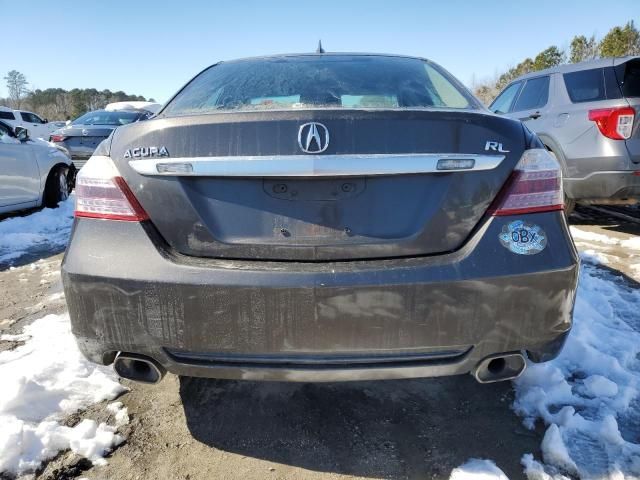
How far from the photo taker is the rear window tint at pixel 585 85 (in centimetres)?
504

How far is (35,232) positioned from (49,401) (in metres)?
4.36

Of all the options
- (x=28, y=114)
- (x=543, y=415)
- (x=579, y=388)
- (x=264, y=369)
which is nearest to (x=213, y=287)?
(x=264, y=369)

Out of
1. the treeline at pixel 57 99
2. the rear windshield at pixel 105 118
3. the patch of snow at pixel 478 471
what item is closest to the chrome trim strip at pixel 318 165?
the patch of snow at pixel 478 471

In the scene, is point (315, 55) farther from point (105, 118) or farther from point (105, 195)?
point (105, 118)

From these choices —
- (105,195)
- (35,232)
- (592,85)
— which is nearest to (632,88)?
(592,85)

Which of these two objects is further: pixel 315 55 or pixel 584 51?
pixel 584 51

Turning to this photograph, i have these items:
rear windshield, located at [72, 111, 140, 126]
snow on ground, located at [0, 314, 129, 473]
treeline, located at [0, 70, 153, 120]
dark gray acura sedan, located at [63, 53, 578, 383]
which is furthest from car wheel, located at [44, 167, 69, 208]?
treeline, located at [0, 70, 153, 120]

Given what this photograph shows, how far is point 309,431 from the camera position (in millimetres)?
2049

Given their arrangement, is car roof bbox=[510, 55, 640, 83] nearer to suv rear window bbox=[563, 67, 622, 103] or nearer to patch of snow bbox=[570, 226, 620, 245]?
suv rear window bbox=[563, 67, 622, 103]

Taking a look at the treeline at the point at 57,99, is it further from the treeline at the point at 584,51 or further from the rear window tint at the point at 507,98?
the rear window tint at the point at 507,98

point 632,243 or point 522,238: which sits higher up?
point 522,238

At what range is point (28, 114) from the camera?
21.9 meters

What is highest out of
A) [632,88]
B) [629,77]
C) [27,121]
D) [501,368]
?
[27,121]

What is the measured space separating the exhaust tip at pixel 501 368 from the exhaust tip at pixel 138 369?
115cm
